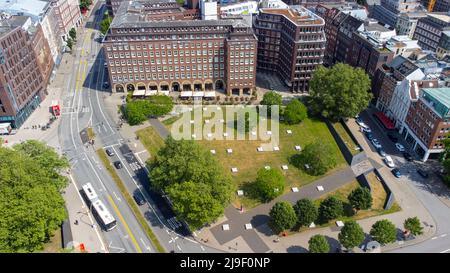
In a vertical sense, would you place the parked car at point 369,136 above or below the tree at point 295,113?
below

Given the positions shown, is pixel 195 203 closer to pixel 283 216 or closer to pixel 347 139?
pixel 283 216

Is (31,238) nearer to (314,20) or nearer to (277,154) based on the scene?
(277,154)

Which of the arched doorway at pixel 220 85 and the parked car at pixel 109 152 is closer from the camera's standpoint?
the parked car at pixel 109 152

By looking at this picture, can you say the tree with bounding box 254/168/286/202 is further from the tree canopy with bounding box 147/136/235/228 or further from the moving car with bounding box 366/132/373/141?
the moving car with bounding box 366/132/373/141

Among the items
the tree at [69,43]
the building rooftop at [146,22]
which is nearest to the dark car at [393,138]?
the building rooftop at [146,22]

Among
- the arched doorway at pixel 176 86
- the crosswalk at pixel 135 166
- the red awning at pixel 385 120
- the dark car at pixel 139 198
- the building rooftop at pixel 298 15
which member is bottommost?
the dark car at pixel 139 198

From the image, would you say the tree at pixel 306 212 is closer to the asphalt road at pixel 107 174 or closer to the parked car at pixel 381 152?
the asphalt road at pixel 107 174

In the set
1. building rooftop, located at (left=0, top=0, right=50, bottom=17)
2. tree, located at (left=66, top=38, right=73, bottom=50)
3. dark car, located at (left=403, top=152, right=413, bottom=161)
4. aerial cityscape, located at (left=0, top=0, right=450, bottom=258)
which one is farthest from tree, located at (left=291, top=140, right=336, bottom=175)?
tree, located at (left=66, top=38, right=73, bottom=50)
